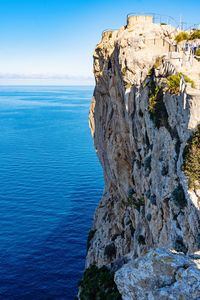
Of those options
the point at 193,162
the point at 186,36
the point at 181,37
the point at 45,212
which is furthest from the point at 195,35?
the point at 45,212

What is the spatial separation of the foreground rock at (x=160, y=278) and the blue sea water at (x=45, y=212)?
45.1m

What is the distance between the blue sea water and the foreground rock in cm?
4508

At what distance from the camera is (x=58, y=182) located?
90375mm

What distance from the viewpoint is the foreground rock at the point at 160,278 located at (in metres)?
12.4

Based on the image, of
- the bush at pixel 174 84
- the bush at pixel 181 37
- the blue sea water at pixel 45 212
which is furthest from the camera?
the blue sea water at pixel 45 212

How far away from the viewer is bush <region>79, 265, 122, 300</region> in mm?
32188

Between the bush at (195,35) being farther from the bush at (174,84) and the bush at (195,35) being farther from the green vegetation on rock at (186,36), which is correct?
the bush at (174,84)

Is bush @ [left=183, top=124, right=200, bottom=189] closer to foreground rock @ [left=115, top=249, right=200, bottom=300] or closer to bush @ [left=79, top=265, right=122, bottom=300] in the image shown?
foreground rock @ [left=115, top=249, right=200, bottom=300]

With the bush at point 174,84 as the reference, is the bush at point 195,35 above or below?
above

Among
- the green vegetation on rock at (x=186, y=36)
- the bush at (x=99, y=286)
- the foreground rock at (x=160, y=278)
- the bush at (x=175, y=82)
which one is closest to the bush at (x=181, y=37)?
the green vegetation on rock at (x=186, y=36)

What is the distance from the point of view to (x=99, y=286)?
36000 millimetres

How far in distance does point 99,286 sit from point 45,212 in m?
42.4

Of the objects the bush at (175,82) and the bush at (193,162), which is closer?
the bush at (193,162)

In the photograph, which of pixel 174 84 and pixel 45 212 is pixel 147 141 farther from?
pixel 45 212
